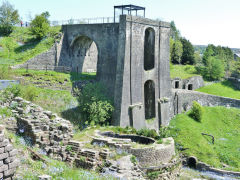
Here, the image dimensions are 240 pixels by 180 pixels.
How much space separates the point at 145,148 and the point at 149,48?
47.0ft

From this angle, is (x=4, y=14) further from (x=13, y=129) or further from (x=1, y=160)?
(x=1, y=160)

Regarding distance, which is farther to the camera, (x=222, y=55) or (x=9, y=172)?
(x=222, y=55)

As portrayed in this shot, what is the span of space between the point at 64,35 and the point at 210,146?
1724 centimetres

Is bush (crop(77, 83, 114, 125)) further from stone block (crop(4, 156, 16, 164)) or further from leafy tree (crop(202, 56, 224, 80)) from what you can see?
leafy tree (crop(202, 56, 224, 80))

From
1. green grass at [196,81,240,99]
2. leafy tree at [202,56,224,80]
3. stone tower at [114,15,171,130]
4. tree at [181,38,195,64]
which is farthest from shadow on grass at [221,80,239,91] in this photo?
stone tower at [114,15,171,130]

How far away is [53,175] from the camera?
866 centimetres

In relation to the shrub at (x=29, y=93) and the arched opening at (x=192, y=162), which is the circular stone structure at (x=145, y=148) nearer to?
the shrub at (x=29, y=93)

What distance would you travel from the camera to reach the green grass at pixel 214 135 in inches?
932

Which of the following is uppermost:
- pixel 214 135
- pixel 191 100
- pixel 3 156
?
pixel 3 156

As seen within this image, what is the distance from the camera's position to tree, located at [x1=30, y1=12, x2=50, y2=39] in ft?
99.5

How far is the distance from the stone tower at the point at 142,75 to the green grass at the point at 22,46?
31.2 ft

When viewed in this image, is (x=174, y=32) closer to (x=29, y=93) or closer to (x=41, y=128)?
(x=29, y=93)

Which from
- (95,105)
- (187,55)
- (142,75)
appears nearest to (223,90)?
(187,55)

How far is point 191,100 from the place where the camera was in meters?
34.0
